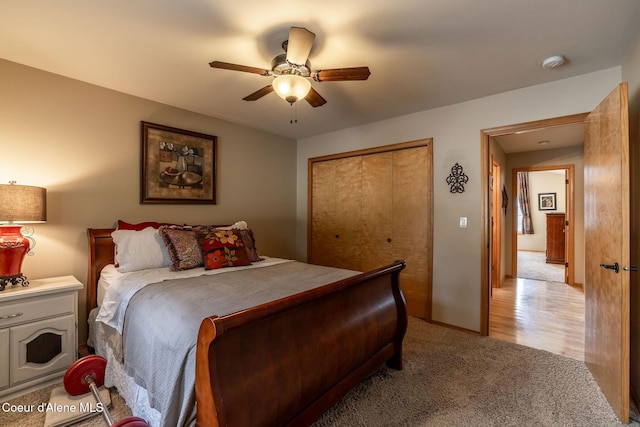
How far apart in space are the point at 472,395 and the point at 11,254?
3389mm

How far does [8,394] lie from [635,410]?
13.3 feet

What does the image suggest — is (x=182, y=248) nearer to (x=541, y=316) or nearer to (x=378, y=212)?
(x=378, y=212)

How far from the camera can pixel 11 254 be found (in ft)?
6.74

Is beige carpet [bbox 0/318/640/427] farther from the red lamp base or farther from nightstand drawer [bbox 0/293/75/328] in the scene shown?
the red lamp base

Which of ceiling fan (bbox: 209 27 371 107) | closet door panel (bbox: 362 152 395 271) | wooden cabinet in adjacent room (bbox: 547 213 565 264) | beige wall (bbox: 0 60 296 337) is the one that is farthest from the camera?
wooden cabinet in adjacent room (bbox: 547 213 565 264)

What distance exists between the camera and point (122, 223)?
2783mm

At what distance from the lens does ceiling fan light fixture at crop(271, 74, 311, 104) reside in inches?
74.9

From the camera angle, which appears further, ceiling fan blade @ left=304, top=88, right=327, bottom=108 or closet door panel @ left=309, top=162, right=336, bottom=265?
closet door panel @ left=309, top=162, right=336, bottom=265

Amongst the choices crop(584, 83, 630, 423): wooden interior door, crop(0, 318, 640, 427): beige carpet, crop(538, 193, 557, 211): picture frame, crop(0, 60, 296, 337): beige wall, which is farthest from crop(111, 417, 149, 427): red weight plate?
crop(538, 193, 557, 211): picture frame

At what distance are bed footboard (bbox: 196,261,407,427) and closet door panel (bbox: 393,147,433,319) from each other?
1380 millimetres

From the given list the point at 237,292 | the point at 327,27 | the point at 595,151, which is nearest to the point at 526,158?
the point at 595,151

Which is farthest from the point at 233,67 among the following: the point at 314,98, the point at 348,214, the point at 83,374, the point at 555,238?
the point at 555,238

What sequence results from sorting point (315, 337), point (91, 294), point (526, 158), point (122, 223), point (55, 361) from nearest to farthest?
point (315, 337) → point (55, 361) → point (91, 294) → point (122, 223) → point (526, 158)

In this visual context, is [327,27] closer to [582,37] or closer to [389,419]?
[582,37]
